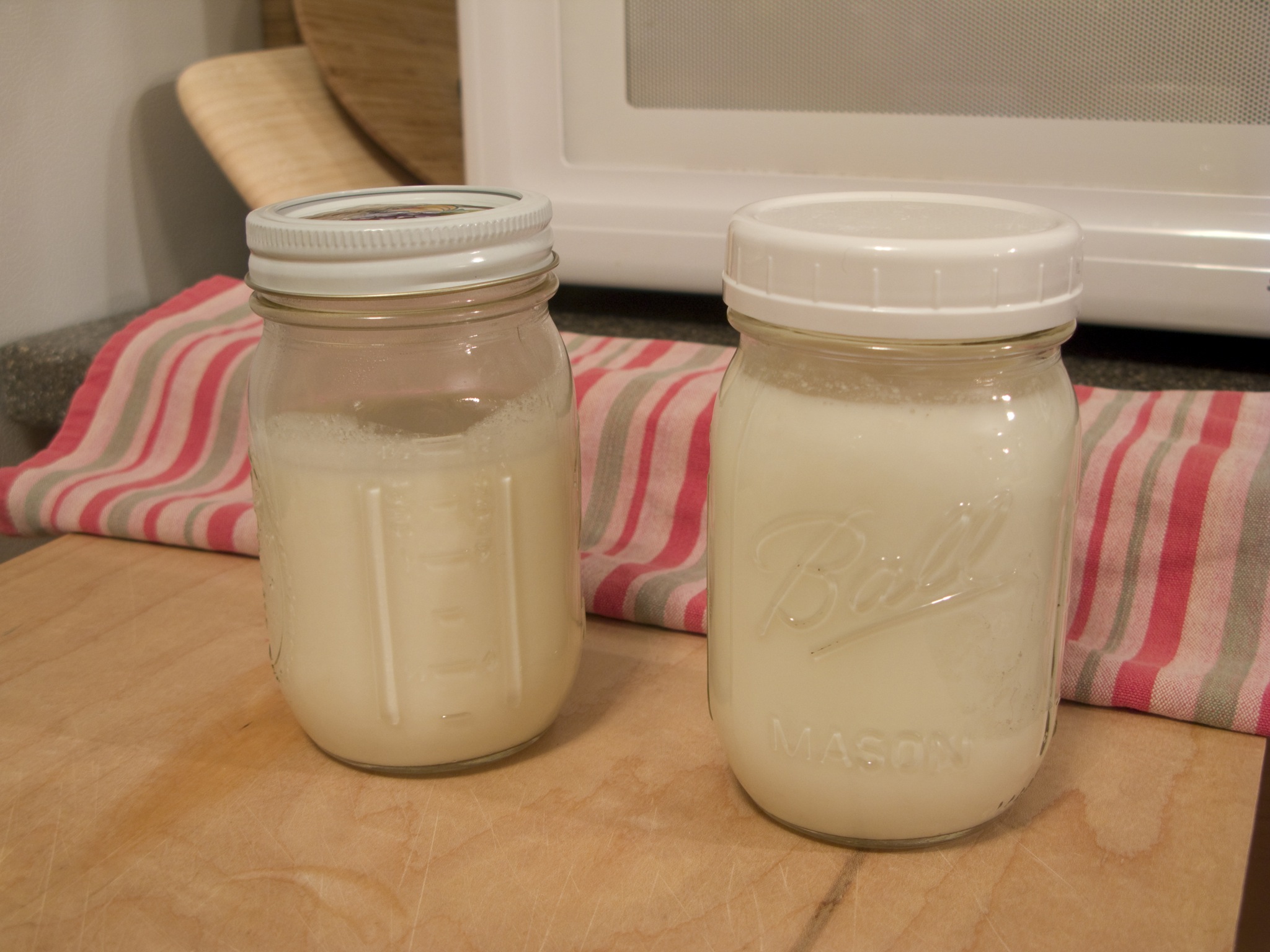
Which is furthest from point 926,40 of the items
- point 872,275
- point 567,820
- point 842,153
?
point 567,820

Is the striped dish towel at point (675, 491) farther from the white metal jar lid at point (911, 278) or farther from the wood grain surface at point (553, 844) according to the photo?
the white metal jar lid at point (911, 278)

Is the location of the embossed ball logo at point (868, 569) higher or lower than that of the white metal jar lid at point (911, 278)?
lower

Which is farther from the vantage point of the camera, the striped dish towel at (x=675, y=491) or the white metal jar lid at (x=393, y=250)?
the striped dish towel at (x=675, y=491)

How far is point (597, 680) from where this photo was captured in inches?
24.8

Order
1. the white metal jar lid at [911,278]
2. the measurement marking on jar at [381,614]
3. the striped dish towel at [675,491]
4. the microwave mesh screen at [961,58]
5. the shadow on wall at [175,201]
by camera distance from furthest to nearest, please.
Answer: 1. the shadow on wall at [175,201]
2. the microwave mesh screen at [961,58]
3. the striped dish towel at [675,491]
4. the measurement marking on jar at [381,614]
5. the white metal jar lid at [911,278]

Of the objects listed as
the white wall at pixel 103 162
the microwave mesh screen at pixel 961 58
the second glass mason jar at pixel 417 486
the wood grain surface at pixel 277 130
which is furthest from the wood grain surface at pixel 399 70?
the second glass mason jar at pixel 417 486

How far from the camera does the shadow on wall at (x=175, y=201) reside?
1049 millimetres

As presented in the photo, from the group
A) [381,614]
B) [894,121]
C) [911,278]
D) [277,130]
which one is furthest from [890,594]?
[277,130]

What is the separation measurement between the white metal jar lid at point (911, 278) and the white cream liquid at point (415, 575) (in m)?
0.15

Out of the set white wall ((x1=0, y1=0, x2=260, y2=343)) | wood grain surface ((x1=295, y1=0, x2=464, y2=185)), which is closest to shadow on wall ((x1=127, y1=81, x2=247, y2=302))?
white wall ((x1=0, y1=0, x2=260, y2=343))

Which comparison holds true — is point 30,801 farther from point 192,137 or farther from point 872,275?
point 192,137

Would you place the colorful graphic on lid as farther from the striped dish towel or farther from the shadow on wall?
the shadow on wall

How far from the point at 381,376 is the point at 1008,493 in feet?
0.89

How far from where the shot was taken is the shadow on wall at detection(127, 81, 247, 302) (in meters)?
1.05
